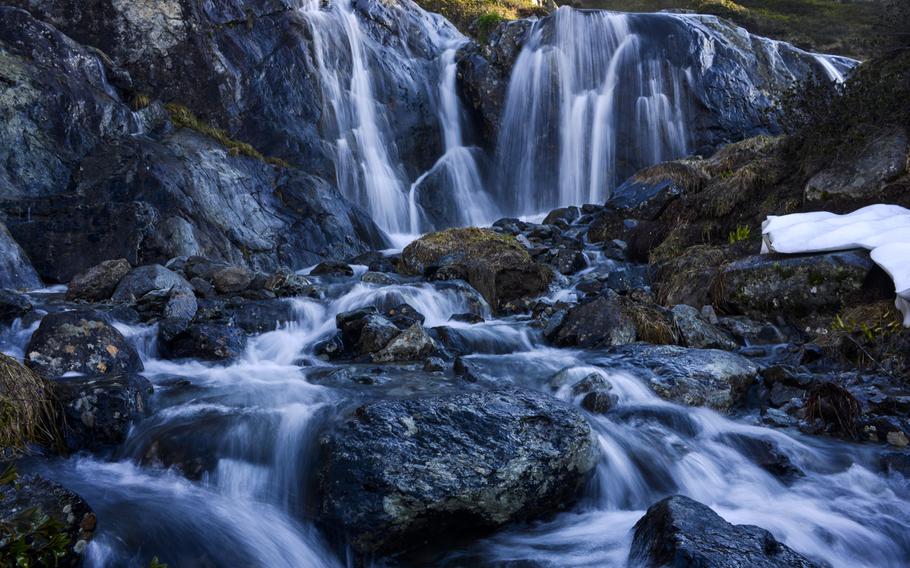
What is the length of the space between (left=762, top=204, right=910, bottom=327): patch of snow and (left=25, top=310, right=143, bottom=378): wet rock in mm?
8396

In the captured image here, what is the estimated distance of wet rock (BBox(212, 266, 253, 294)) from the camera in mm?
10523

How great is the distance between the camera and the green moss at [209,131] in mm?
15359

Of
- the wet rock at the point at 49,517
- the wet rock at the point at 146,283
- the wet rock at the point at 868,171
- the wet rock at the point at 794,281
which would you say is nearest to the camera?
the wet rock at the point at 49,517

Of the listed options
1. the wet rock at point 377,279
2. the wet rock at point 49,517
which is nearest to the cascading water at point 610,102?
the wet rock at point 377,279

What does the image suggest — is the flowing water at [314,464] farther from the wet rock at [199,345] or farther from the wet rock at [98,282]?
the wet rock at [98,282]

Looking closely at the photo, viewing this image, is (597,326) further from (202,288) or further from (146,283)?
(146,283)

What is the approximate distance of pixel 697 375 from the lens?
6.84 metres

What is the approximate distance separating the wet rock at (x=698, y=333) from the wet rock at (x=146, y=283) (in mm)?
6895

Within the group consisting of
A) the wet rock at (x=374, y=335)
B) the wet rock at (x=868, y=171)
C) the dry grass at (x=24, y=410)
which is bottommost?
the wet rock at (x=374, y=335)

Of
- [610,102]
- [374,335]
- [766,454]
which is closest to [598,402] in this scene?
[766,454]

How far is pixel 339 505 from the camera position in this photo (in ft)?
13.9

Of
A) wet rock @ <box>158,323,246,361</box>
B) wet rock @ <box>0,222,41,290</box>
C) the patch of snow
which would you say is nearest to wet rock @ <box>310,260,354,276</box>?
wet rock @ <box>158,323,246,361</box>

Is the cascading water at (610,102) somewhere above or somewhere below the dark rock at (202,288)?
above

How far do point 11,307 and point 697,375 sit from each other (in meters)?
7.93
